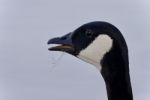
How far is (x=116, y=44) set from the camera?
7.30m

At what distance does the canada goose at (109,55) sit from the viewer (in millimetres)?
7309

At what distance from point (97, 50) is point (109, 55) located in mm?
141

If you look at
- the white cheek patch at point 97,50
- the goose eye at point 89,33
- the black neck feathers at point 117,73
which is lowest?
the black neck feathers at point 117,73

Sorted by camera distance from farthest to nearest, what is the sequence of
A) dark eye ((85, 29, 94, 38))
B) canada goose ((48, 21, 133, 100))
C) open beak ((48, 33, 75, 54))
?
1. open beak ((48, 33, 75, 54))
2. dark eye ((85, 29, 94, 38))
3. canada goose ((48, 21, 133, 100))

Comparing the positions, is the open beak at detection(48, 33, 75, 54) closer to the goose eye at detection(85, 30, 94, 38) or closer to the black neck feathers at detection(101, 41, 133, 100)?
the goose eye at detection(85, 30, 94, 38)

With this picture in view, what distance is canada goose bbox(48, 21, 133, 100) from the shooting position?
24.0ft

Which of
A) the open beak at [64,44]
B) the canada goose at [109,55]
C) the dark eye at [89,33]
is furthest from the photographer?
the open beak at [64,44]

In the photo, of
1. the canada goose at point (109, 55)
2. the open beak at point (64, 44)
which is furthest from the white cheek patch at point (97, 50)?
the open beak at point (64, 44)

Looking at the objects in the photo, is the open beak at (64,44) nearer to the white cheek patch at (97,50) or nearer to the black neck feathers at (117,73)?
the white cheek patch at (97,50)

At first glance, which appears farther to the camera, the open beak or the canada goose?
the open beak

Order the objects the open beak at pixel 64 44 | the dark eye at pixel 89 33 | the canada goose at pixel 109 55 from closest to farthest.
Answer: the canada goose at pixel 109 55 < the dark eye at pixel 89 33 < the open beak at pixel 64 44

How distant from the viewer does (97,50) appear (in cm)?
745

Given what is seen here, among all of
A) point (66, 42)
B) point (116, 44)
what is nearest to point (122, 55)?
point (116, 44)

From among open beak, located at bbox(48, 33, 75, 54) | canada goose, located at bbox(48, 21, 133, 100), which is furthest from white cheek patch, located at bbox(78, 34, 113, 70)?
open beak, located at bbox(48, 33, 75, 54)
